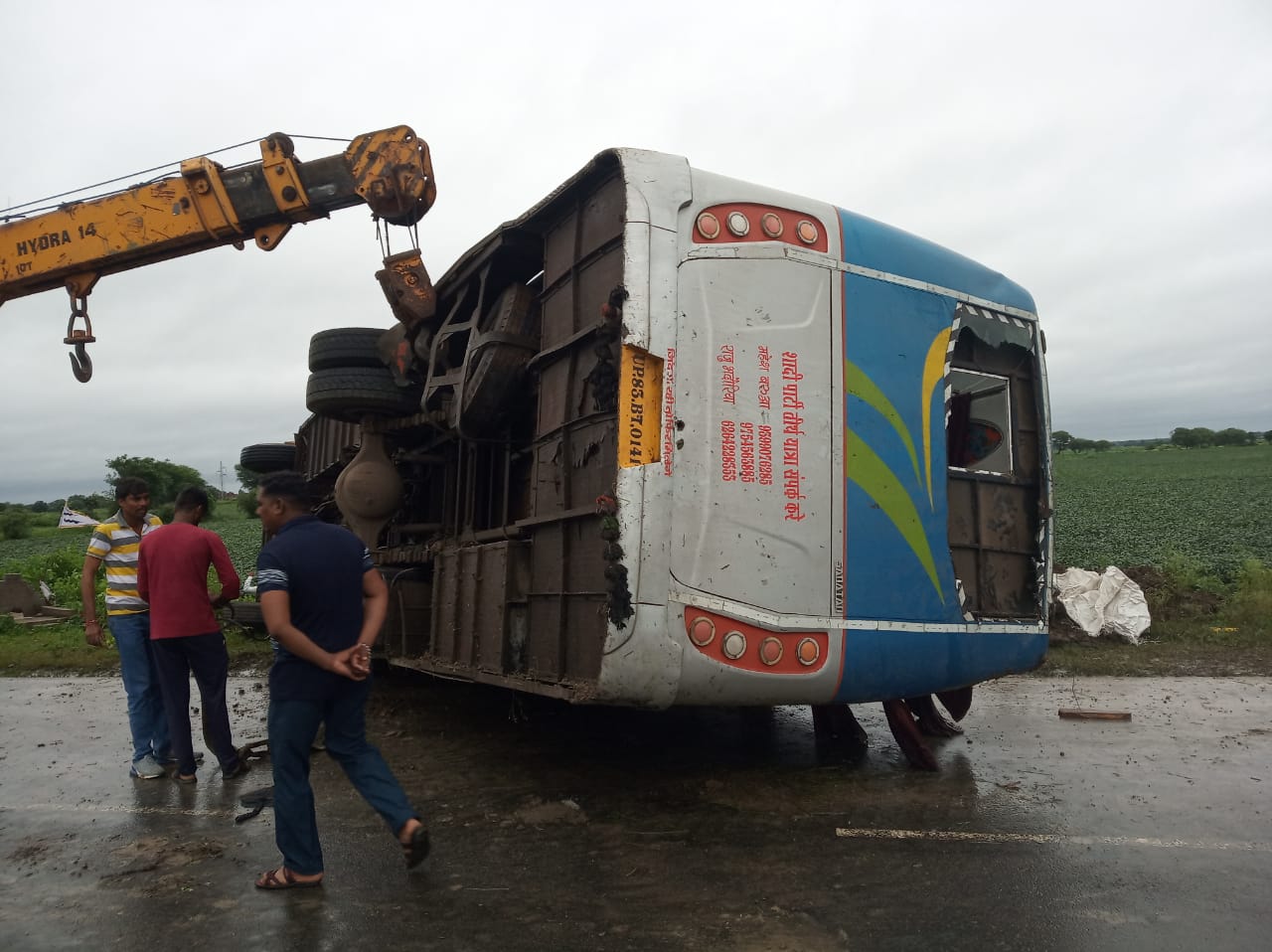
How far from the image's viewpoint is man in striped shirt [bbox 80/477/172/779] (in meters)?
5.34

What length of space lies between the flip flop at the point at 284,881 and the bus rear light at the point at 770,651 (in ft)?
6.77

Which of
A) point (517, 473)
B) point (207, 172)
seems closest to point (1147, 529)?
point (517, 473)

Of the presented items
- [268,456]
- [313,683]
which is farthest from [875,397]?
[268,456]

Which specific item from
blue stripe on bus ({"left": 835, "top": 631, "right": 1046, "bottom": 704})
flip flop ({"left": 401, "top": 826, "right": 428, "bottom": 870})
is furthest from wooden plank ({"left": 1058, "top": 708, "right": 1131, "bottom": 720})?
flip flop ({"left": 401, "top": 826, "right": 428, "bottom": 870})

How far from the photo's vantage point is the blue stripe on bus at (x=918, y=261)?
4.72 m

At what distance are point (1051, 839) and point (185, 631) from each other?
4.62 meters

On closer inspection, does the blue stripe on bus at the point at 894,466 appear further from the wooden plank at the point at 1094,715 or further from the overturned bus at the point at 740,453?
the wooden plank at the point at 1094,715

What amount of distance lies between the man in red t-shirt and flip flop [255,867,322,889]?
201 cm

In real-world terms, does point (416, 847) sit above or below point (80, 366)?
below

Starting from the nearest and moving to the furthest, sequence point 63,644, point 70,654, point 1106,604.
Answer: point 1106,604 → point 70,654 → point 63,644

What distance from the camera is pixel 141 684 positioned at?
213 inches

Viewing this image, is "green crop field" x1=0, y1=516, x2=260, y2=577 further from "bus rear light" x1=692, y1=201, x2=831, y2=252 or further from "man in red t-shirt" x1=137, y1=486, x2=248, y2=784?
"bus rear light" x1=692, y1=201, x2=831, y2=252

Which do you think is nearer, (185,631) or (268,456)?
(185,631)

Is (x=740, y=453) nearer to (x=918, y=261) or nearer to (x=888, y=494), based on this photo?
(x=888, y=494)
